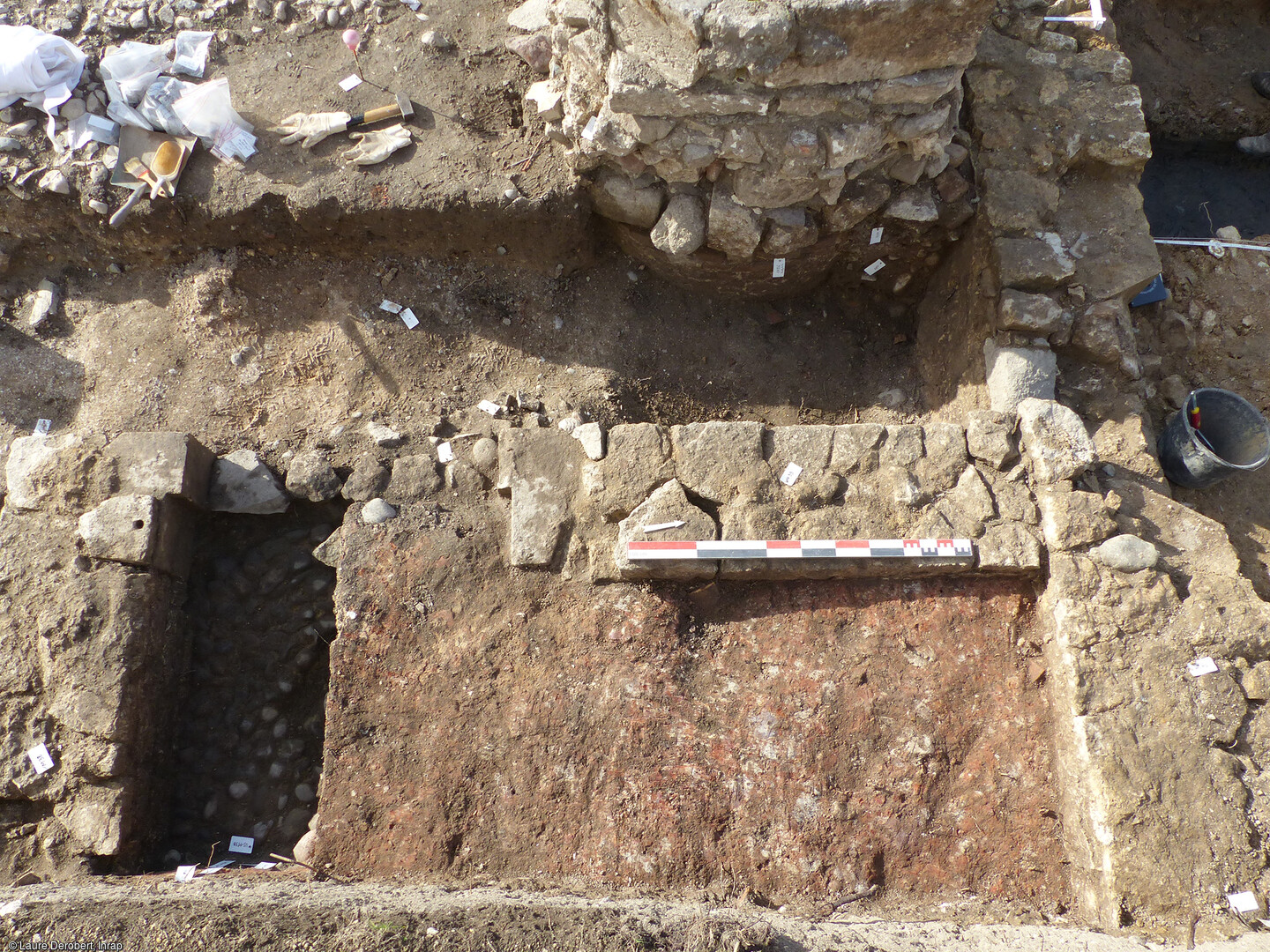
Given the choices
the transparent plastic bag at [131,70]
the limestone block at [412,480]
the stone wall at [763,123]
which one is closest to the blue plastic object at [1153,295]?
the stone wall at [763,123]

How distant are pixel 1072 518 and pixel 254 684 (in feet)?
11.2

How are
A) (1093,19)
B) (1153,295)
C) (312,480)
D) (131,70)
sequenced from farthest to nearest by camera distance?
(1153,295) < (1093,19) < (131,70) < (312,480)

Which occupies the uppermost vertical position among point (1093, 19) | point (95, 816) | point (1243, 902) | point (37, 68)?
point (1093, 19)

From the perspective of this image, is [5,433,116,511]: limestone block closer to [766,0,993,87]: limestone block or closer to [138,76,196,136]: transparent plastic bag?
[138,76,196,136]: transparent plastic bag

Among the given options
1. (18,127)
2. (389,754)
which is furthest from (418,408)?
(18,127)

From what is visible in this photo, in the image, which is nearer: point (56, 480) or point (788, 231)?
point (56, 480)

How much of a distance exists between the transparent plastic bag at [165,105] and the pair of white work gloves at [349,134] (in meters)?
0.45

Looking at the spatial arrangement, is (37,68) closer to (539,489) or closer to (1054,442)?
(539,489)

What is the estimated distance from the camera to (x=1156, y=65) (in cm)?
481

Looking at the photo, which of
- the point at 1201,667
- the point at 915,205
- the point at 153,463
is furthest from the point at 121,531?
the point at 1201,667

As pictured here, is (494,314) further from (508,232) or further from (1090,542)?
(1090,542)

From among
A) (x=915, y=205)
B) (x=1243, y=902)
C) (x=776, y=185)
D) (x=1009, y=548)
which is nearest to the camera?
(x=1243, y=902)

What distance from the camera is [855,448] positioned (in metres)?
3.01

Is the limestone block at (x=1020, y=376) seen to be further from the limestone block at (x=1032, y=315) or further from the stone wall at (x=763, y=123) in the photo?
the stone wall at (x=763, y=123)
